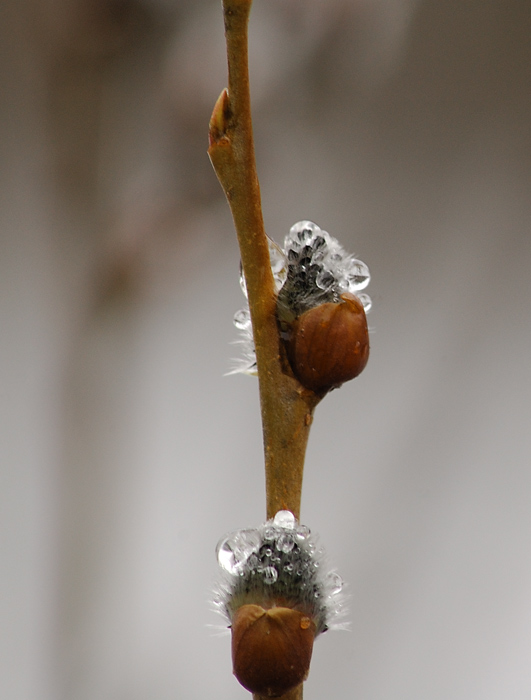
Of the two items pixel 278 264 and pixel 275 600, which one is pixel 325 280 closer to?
pixel 278 264

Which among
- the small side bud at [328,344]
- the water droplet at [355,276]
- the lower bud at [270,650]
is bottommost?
the lower bud at [270,650]

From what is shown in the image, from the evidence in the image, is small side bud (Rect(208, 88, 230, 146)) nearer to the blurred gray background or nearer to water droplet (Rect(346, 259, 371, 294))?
water droplet (Rect(346, 259, 371, 294))

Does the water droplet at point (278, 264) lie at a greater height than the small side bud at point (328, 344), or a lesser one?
greater

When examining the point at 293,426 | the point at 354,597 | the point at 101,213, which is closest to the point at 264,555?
the point at 293,426

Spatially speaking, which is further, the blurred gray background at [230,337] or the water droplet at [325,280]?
the blurred gray background at [230,337]

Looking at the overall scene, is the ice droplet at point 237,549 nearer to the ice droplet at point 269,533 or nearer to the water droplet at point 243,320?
the ice droplet at point 269,533

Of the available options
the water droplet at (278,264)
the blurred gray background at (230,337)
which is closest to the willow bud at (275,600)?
the water droplet at (278,264)

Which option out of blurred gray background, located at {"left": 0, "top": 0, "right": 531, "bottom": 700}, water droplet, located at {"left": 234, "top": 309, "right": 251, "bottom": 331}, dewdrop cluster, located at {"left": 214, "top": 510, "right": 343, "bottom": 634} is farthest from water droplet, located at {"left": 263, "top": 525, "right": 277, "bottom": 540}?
blurred gray background, located at {"left": 0, "top": 0, "right": 531, "bottom": 700}

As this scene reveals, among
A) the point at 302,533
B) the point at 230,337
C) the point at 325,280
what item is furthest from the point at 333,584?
the point at 230,337
